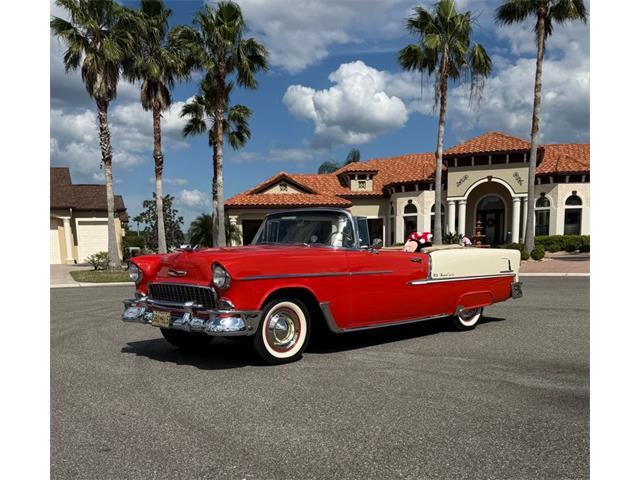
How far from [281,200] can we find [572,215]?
16.7 meters

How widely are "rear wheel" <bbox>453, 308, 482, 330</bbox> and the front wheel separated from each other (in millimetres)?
2638

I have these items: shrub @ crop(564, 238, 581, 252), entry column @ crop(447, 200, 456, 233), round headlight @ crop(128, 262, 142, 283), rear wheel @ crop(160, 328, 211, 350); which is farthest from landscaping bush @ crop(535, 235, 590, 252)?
round headlight @ crop(128, 262, 142, 283)

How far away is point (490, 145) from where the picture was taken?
95.4 ft

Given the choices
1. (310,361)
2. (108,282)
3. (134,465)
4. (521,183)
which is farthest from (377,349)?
(521,183)

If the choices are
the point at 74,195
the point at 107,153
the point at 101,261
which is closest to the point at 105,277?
the point at 101,261

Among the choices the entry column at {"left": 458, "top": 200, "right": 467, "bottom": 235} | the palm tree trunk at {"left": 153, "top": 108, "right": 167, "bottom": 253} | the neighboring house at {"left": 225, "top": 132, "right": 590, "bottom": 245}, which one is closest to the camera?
the palm tree trunk at {"left": 153, "top": 108, "right": 167, "bottom": 253}

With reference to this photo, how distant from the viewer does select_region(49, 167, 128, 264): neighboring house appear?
29547mm

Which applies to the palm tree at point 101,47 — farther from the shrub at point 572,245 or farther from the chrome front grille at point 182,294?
the shrub at point 572,245

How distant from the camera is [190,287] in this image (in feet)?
16.7

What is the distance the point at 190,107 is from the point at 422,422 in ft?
85.1

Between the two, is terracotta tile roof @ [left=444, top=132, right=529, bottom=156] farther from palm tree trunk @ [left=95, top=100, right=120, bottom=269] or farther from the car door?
the car door

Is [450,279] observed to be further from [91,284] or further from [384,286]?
[91,284]

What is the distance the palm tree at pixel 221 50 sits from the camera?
66.9 ft
